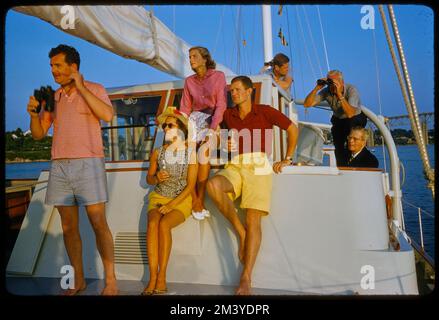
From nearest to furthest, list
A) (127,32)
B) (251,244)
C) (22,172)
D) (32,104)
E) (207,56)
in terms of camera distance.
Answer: (32,104)
(251,244)
(207,56)
(127,32)
(22,172)

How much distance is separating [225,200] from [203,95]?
1090 millimetres

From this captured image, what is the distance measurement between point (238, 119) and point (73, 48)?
130 centimetres

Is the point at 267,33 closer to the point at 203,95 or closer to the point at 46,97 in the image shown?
the point at 203,95

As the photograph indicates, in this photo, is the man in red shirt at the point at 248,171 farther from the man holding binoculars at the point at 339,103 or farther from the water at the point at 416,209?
the water at the point at 416,209

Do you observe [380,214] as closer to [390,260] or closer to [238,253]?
[390,260]

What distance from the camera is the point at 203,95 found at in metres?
3.67

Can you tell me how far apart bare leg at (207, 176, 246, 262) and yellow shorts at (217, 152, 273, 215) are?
51mm

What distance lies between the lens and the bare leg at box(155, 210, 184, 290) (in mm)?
2945

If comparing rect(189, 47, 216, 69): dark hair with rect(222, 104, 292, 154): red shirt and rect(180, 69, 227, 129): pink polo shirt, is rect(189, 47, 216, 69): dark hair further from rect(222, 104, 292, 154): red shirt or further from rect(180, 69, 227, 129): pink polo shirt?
rect(222, 104, 292, 154): red shirt

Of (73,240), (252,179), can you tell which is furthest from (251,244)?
(73,240)

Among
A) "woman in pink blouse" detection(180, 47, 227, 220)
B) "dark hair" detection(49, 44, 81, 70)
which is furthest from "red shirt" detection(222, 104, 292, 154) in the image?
"dark hair" detection(49, 44, 81, 70)

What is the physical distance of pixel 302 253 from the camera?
3.13 meters
